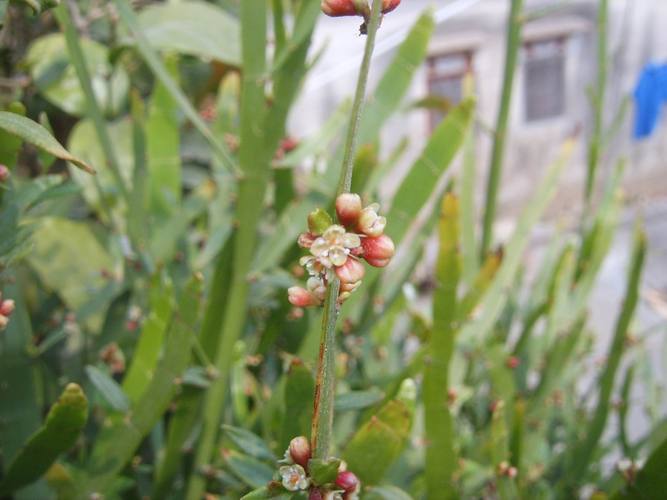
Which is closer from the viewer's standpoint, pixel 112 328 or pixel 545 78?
pixel 112 328

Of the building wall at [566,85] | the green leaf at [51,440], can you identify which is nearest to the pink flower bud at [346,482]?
the green leaf at [51,440]

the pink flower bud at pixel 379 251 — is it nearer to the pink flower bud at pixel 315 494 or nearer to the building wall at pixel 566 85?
the pink flower bud at pixel 315 494

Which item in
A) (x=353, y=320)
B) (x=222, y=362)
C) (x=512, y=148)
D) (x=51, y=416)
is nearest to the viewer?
(x=51, y=416)

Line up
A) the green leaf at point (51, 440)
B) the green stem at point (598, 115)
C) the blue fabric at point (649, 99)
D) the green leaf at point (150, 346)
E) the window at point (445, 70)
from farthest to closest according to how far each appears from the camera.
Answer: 1. the window at point (445, 70)
2. the blue fabric at point (649, 99)
3. the green stem at point (598, 115)
4. the green leaf at point (150, 346)
5. the green leaf at point (51, 440)

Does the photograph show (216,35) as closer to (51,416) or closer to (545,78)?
(51,416)

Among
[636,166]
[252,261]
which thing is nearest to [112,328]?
[252,261]

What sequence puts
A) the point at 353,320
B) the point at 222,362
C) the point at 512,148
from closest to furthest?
the point at 222,362 → the point at 353,320 → the point at 512,148
